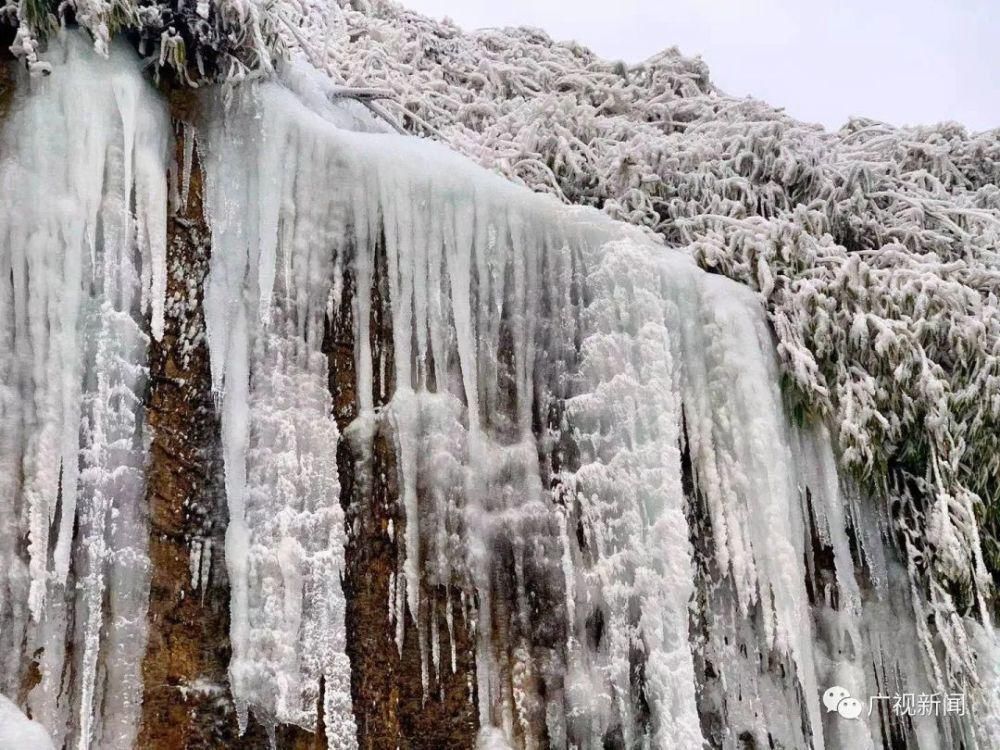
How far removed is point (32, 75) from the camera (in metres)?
4.10

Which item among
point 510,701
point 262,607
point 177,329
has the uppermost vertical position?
point 177,329

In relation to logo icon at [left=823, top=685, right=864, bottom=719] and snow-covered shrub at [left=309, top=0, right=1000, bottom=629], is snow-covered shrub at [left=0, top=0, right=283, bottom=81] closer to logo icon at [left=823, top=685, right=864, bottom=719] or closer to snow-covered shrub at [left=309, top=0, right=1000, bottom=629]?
snow-covered shrub at [left=309, top=0, right=1000, bottom=629]

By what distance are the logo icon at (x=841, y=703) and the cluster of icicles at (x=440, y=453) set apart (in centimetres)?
5

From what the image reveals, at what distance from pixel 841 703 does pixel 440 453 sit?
2205 mm

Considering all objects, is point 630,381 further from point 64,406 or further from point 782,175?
point 64,406

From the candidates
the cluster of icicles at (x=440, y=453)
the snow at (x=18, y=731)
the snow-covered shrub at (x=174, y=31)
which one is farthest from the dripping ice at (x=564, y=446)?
the snow at (x=18, y=731)

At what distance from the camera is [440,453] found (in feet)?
14.9

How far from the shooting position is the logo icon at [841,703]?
501 centimetres

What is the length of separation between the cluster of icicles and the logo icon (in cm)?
5

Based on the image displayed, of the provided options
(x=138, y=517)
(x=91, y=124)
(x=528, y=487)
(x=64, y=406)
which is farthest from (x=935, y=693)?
(x=91, y=124)

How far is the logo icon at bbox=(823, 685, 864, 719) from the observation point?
5008 millimetres

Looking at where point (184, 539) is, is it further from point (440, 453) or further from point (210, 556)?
point (440, 453)

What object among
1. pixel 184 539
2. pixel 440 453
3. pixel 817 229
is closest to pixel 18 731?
pixel 184 539

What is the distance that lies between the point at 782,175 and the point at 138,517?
12.6ft
